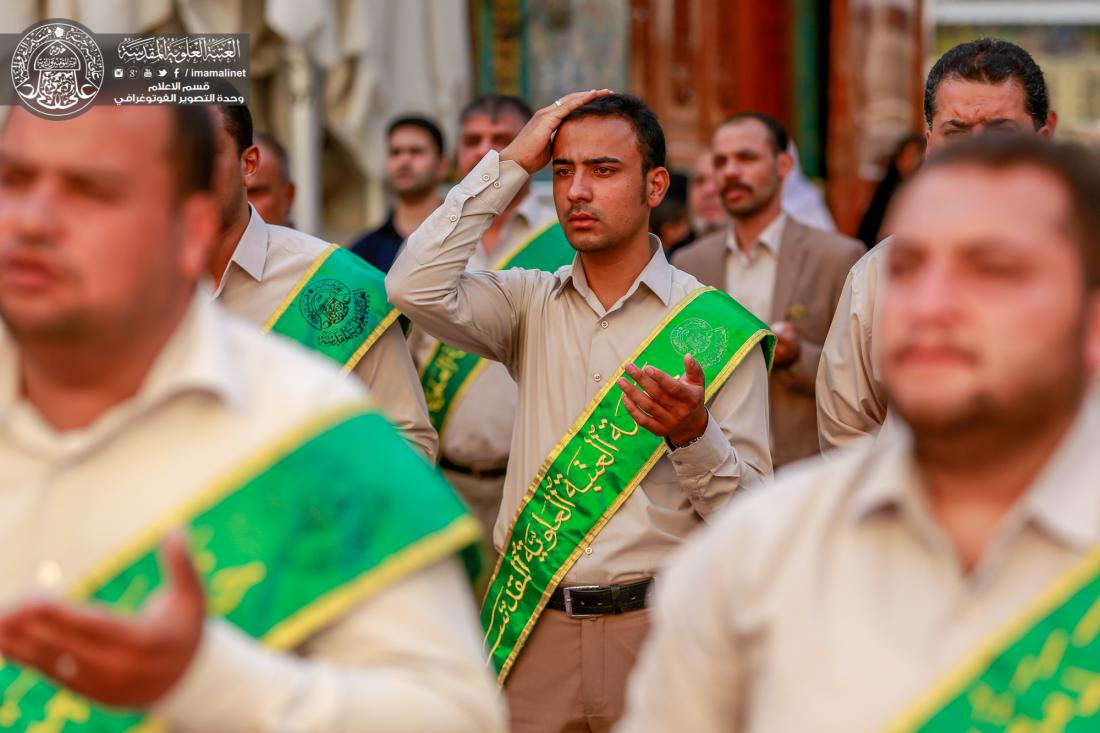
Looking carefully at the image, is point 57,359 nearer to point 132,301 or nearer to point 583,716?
point 132,301

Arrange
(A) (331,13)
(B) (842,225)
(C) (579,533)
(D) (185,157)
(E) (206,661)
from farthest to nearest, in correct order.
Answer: (B) (842,225), (A) (331,13), (C) (579,533), (D) (185,157), (E) (206,661)

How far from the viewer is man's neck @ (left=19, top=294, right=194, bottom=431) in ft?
7.36

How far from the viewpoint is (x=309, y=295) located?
4.68m

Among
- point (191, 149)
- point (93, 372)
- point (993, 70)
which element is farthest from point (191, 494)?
point (993, 70)

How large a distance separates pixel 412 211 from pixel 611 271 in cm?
295

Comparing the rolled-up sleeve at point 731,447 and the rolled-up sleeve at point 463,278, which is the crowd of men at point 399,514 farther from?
the rolled-up sleeve at point 463,278

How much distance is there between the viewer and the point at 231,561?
2.24 metres

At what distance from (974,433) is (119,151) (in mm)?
1130

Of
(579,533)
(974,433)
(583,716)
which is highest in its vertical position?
(974,433)

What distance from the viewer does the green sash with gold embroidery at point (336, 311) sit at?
4.62 metres

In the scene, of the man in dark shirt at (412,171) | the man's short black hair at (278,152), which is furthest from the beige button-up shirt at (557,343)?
the man in dark shirt at (412,171)

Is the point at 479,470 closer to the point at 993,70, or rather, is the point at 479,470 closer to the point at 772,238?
the point at 772,238

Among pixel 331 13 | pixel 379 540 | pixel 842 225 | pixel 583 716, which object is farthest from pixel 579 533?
pixel 842 225

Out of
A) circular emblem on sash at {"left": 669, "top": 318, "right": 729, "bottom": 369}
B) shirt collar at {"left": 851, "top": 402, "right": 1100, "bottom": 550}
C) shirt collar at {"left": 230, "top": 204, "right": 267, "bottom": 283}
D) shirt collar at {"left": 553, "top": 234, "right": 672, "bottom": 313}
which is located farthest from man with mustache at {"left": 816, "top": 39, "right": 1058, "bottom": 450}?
shirt collar at {"left": 851, "top": 402, "right": 1100, "bottom": 550}
